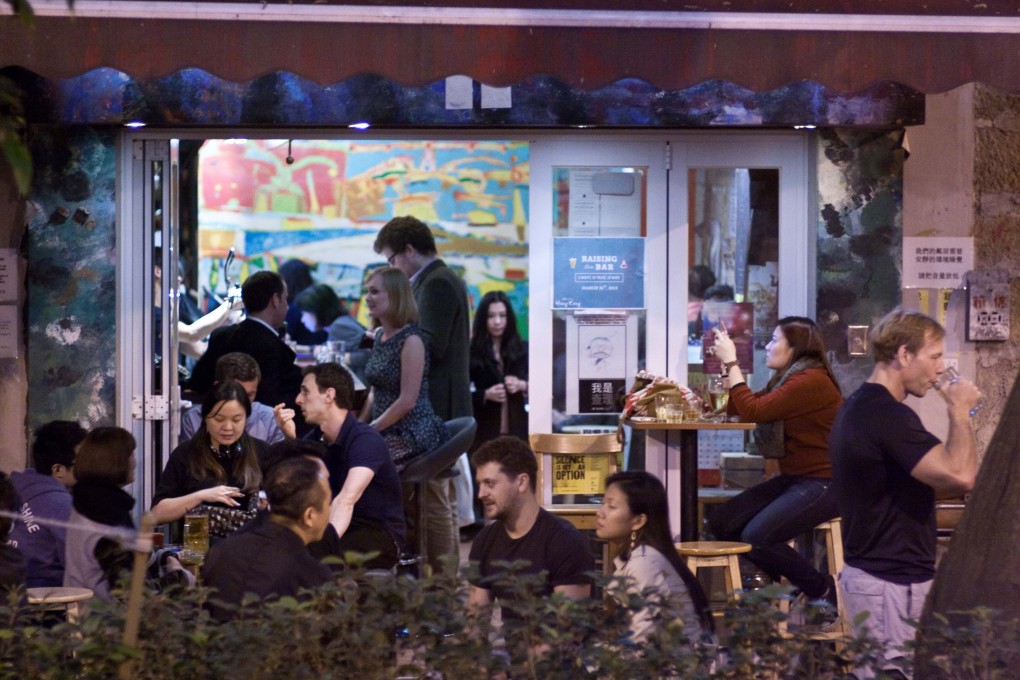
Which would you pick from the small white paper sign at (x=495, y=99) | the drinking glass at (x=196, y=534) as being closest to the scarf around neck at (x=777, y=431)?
the small white paper sign at (x=495, y=99)

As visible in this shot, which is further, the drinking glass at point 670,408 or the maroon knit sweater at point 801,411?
the drinking glass at point 670,408

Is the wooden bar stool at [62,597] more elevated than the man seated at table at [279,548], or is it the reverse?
the man seated at table at [279,548]

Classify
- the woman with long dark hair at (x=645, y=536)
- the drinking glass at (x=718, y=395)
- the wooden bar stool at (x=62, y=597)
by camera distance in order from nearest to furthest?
the woman with long dark hair at (x=645, y=536), the wooden bar stool at (x=62, y=597), the drinking glass at (x=718, y=395)

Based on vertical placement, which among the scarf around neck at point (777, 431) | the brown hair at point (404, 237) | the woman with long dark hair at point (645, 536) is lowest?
the woman with long dark hair at point (645, 536)

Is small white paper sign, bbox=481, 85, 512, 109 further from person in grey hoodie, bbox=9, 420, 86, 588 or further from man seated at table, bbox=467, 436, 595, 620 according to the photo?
person in grey hoodie, bbox=9, 420, 86, 588

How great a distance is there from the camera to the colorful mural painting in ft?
36.8

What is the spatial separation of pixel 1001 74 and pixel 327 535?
338 centimetres

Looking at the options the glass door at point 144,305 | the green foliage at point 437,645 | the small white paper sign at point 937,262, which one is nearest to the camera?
the green foliage at point 437,645

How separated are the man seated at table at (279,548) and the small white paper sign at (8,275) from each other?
3324 millimetres

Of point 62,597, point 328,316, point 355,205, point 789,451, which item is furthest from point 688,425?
point 355,205

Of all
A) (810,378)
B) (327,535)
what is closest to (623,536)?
(327,535)

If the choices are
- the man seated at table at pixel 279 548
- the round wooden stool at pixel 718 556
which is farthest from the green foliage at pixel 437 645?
the round wooden stool at pixel 718 556

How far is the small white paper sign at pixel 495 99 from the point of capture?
6828 mm

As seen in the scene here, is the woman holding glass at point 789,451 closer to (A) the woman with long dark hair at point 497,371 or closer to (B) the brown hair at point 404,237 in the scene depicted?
(B) the brown hair at point 404,237
